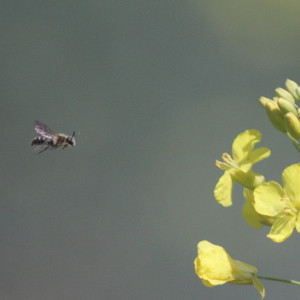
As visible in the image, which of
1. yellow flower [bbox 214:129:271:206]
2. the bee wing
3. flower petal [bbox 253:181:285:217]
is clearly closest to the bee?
the bee wing

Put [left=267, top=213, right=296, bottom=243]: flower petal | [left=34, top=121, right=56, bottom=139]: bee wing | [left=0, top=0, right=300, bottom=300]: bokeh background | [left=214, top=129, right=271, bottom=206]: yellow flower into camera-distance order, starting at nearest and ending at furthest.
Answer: [left=267, top=213, right=296, bottom=243]: flower petal → [left=214, top=129, right=271, bottom=206]: yellow flower → [left=34, top=121, right=56, bottom=139]: bee wing → [left=0, top=0, right=300, bottom=300]: bokeh background

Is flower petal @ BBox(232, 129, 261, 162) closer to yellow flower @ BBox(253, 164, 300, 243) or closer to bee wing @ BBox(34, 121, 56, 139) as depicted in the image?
yellow flower @ BBox(253, 164, 300, 243)

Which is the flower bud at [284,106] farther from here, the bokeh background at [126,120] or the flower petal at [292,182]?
the bokeh background at [126,120]

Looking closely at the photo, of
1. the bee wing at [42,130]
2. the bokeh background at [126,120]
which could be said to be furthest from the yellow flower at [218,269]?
the bokeh background at [126,120]

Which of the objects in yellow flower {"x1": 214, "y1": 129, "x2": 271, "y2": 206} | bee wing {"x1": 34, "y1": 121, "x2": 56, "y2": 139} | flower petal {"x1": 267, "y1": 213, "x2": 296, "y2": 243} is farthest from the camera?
bee wing {"x1": 34, "y1": 121, "x2": 56, "y2": 139}

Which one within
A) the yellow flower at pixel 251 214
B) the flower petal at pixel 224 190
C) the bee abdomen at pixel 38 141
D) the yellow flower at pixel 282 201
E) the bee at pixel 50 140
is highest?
the bee abdomen at pixel 38 141

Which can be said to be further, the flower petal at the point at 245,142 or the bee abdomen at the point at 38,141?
the bee abdomen at the point at 38,141

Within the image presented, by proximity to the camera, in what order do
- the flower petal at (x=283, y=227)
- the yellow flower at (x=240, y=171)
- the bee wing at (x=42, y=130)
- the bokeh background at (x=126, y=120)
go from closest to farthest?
1. the flower petal at (x=283, y=227)
2. the yellow flower at (x=240, y=171)
3. the bee wing at (x=42, y=130)
4. the bokeh background at (x=126, y=120)

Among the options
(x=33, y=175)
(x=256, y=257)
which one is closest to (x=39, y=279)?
(x=33, y=175)
